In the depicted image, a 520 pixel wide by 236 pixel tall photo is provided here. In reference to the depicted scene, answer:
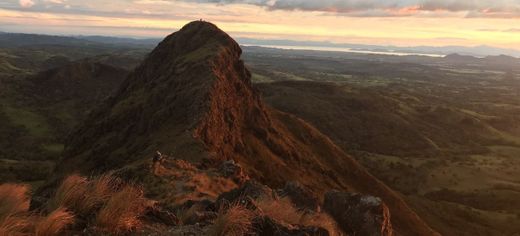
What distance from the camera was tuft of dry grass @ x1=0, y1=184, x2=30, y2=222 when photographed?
8.28 m

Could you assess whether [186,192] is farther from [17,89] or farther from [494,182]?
[17,89]

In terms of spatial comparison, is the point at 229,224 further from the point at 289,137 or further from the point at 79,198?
the point at 289,137

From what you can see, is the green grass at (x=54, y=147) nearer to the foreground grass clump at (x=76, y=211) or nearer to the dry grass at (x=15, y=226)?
the foreground grass clump at (x=76, y=211)

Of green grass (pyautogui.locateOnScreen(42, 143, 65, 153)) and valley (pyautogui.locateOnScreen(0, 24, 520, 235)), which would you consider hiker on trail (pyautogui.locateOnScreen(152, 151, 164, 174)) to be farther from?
green grass (pyautogui.locateOnScreen(42, 143, 65, 153))

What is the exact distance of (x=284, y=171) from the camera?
46375 mm

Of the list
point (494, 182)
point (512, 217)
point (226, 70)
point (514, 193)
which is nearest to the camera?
point (226, 70)

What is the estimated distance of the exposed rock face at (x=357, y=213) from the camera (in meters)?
18.9

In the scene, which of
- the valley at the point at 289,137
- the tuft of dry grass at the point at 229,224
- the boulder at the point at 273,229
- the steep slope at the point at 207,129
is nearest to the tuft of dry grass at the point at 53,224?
the tuft of dry grass at the point at 229,224

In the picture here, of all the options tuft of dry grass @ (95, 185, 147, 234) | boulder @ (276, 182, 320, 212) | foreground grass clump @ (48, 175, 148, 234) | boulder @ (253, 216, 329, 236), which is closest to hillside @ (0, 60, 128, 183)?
boulder @ (276, 182, 320, 212)

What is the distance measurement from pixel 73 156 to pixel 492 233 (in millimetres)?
53147

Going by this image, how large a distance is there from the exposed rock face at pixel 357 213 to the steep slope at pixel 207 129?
13960 millimetres

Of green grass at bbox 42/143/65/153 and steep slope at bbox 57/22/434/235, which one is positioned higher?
steep slope at bbox 57/22/434/235

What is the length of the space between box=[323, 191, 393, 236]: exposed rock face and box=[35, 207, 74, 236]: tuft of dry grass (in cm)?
1266

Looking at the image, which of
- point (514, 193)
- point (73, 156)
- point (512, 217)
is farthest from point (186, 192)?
point (514, 193)
